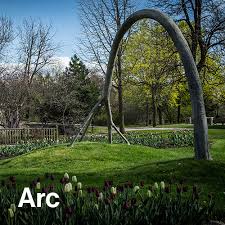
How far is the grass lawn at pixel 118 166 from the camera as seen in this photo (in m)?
8.70

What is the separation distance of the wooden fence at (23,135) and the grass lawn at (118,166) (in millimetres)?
8609

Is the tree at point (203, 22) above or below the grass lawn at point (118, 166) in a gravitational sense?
above

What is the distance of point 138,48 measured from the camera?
41.4 metres

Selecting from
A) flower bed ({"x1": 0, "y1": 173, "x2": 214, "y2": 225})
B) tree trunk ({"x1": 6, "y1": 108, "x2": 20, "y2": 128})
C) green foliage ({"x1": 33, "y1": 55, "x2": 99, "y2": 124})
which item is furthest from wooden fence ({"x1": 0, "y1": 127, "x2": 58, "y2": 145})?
flower bed ({"x1": 0, "y1": 173, "x2": 214, "y2": 225})

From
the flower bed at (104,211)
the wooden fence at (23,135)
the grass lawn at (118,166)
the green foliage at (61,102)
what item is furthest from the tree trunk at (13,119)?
the flower bed at (104,211)

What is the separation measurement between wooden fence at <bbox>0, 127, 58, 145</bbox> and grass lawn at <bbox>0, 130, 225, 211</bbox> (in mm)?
8609

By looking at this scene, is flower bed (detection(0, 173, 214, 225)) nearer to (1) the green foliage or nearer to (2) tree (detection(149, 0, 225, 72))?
(2) tree (detection(149, 0, 225, 72))

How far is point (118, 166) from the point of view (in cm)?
1202

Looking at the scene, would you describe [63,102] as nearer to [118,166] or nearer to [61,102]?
[61,102]

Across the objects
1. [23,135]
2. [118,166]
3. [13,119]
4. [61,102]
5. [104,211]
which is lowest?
[118,166]

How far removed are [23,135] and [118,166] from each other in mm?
12707

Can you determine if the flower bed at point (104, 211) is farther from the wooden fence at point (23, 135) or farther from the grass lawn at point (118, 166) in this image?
the wooden fence at point (23, 135)

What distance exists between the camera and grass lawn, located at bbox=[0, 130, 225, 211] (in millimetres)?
8695

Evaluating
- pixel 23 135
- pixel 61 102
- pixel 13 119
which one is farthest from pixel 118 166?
pixel 61 102
